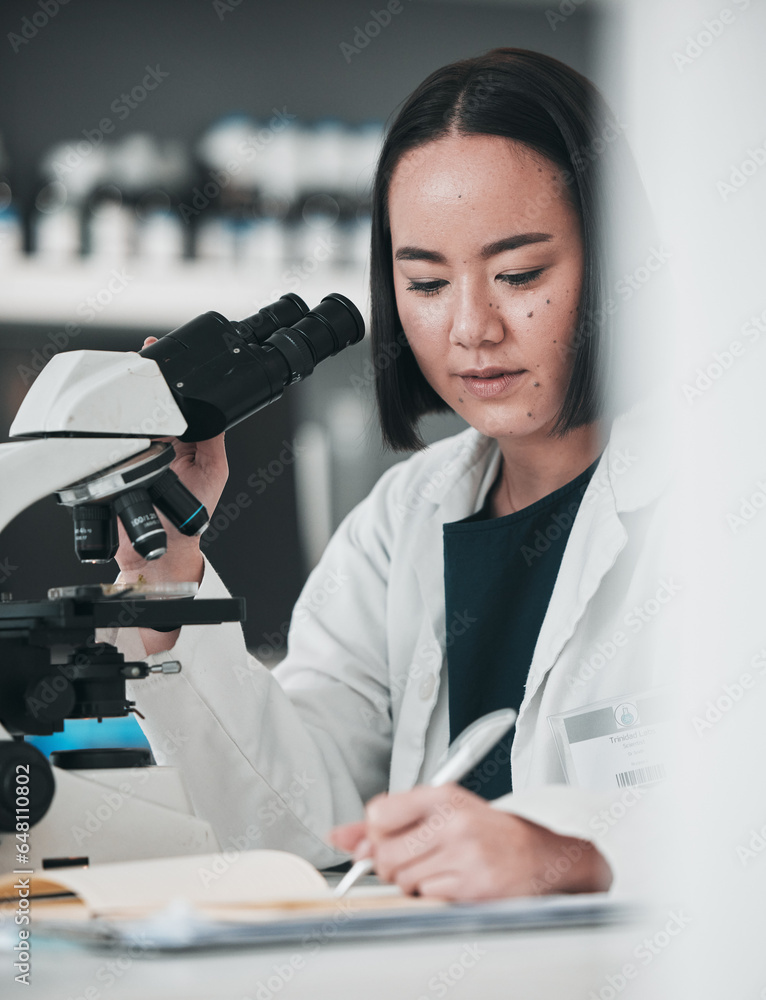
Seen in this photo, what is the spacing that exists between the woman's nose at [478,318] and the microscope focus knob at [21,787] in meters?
0.64

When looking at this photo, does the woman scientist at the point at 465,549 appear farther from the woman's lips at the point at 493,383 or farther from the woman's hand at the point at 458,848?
the woman's hand at the point at 458,848

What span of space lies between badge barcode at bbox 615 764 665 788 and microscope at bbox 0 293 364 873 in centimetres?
36

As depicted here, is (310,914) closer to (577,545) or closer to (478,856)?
(478,856)

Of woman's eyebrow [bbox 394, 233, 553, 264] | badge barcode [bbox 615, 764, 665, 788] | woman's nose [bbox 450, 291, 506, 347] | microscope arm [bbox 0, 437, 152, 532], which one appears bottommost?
badge barcode [bbox 615, 764, 665, 788]

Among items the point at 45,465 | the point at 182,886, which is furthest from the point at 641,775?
the point at 45,465

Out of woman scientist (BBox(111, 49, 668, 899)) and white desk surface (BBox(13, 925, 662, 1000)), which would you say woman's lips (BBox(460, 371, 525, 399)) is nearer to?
woman scientist (BBox(111, 49, 668, 899))

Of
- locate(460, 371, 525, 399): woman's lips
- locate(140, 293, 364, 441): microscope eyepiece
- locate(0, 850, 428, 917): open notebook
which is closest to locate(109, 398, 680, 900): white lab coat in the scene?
locate(460, 371, 525, 399): woman's lips

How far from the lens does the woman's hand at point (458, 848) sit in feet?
1.81

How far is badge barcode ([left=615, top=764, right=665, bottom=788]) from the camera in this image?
2.78ft

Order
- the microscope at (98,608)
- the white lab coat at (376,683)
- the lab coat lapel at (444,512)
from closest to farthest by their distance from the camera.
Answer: the microscope at (98,608) → the white lab coat at (376,683) → the lab coat lapel at (444,512)

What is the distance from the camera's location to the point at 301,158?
2.26m

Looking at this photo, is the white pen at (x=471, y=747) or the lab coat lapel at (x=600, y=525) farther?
the lab coat lapel at (x=600, y=525)

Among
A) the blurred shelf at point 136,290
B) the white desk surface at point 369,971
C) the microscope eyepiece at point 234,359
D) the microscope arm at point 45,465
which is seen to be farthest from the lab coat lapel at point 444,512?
the blurred shelf at point 136,290

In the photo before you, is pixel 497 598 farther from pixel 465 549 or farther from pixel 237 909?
pixel 237 909
